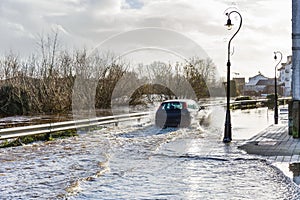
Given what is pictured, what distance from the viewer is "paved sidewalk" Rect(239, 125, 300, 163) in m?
10.7

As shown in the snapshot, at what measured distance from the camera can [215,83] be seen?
3622cm

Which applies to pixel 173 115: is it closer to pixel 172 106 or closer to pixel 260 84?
pixel 172 106

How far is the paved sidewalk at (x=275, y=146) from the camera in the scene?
10734 millimetres

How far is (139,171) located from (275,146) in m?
5.28

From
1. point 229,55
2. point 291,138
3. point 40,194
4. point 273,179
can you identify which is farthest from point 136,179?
point 291,138

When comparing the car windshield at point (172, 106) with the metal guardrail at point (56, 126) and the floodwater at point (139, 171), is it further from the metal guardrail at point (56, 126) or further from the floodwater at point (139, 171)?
the floodwater at point (139, 171)

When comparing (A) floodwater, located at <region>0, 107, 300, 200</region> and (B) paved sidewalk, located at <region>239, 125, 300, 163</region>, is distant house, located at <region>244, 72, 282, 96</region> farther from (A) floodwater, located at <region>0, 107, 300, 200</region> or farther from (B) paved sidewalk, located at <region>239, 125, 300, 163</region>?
(A) floodwater, located at <region>0, 107, 300, 200</region>

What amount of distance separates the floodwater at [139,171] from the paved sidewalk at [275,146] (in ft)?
1.41

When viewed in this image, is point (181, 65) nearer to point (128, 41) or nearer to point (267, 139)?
point (128, 41)

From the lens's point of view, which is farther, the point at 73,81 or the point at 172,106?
the point at 73,81

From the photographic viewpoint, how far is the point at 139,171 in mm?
9180

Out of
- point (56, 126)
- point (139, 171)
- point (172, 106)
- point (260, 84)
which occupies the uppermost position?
point (260, 84)

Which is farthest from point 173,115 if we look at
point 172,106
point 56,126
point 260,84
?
point 260,84

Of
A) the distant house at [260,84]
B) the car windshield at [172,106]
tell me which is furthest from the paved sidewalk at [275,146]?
the distant house at [260,84]
